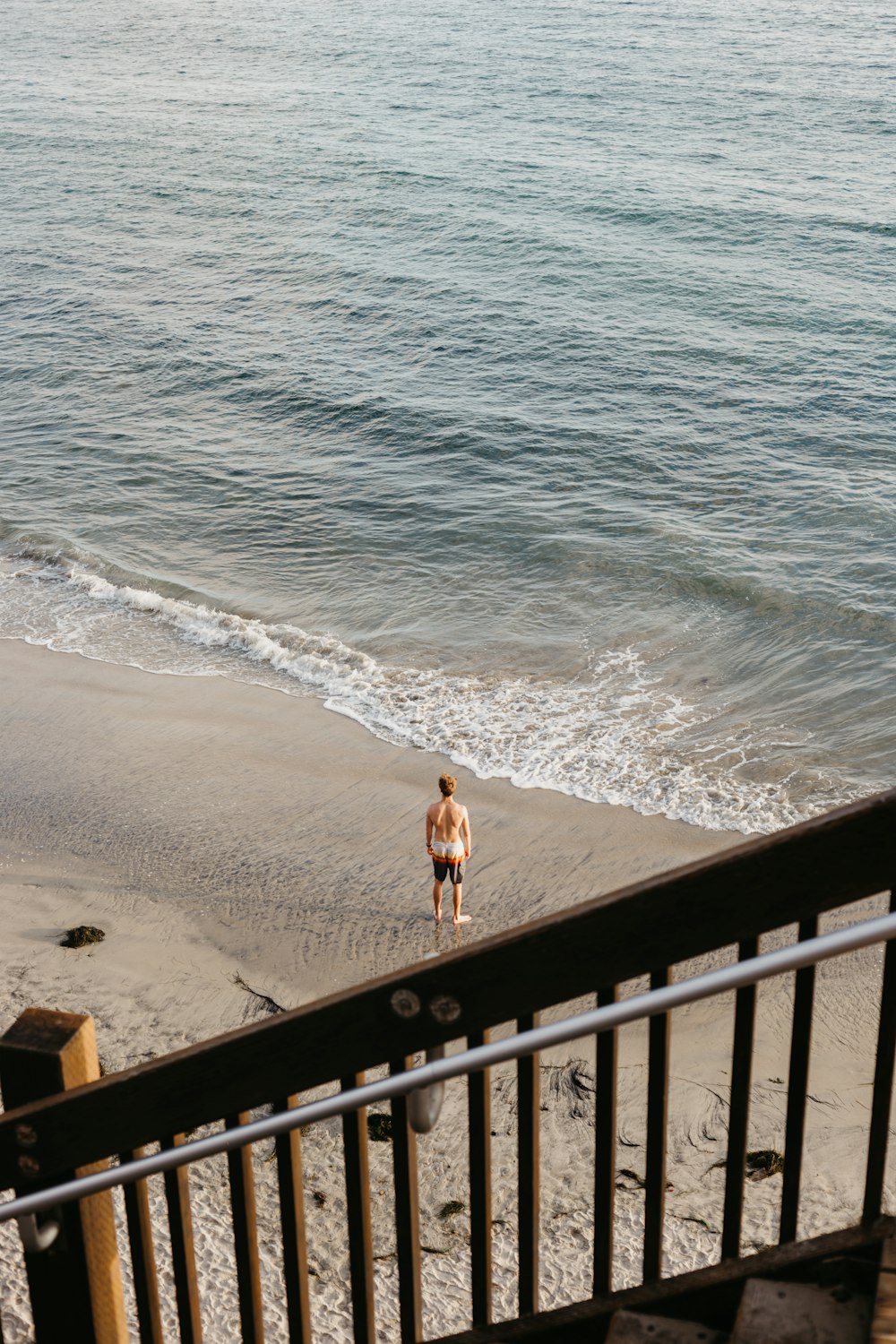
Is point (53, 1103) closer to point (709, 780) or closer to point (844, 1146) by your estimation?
point (844, 1146)

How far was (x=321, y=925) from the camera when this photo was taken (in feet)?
31.7

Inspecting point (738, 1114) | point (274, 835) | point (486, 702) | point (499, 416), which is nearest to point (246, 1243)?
point (738, 1114)

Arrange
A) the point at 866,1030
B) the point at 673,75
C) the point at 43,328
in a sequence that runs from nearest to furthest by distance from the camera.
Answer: the point at 866,1030 < the point at 43,328 < the point at 673,75

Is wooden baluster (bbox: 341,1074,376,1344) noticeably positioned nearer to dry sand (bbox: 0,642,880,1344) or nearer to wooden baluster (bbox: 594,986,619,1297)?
wooden baluster (bbox: 594,986,619,1297)

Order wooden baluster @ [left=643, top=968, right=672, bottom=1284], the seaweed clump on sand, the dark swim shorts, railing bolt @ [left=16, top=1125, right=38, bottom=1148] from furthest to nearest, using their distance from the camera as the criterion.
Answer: the dark swim shorts → the seaweed clump on sand → railing bolt @ [left=16, top=1125, right=38, bottom=1148] → wooden baluster @ [left=643, top=968, right=672, bottom=1284]

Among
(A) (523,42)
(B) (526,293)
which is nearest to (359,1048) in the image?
(B) (526,293)

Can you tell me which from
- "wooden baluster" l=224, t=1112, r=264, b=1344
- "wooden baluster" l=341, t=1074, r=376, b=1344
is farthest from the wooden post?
"wooden baluster" l=341, t=1074, r=376, b=1344

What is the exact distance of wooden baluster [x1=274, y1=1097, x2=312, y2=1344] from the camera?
2.15 metres

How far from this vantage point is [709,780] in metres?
11.9

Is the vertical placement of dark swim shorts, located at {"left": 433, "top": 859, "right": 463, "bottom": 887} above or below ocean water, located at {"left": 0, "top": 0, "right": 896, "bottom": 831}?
below

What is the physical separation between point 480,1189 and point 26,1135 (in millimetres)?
823

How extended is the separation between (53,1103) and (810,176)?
39453mm

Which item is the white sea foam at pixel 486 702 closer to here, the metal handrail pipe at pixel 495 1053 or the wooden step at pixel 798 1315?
the wooden step at pixel 798 1315

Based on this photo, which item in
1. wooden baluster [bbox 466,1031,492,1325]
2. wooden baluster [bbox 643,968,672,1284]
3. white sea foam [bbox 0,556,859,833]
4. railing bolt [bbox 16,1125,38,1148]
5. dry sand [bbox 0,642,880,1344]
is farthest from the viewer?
white sea foam [bbox 0,556,859,833]
